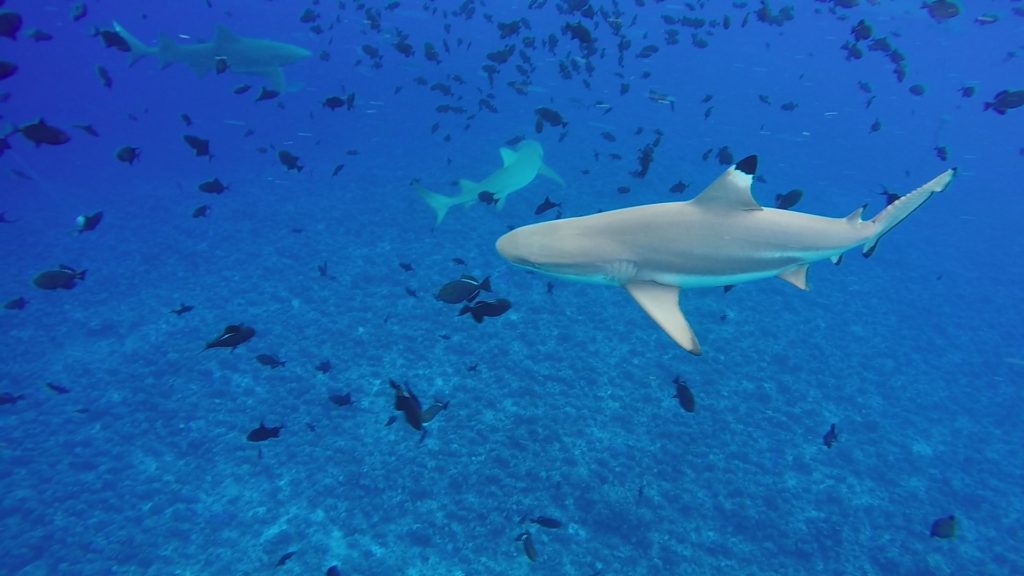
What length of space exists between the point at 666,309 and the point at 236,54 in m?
17.1

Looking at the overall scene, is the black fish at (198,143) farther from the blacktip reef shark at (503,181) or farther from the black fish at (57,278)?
the blacktip reef shark at (503,181)

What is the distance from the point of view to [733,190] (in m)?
5.09

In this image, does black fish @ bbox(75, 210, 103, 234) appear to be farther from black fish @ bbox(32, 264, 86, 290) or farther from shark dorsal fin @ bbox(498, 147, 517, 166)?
shark dorsal fin @ bbox(498, 147, 517, 166)

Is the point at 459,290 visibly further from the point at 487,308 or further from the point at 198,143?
the point at 198,143

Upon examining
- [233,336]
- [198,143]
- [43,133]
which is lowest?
[233,336]

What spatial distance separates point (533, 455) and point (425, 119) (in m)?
43.5

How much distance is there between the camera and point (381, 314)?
44.4 ft

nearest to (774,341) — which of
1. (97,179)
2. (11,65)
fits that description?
(11,65)

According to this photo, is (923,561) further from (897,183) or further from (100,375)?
(897,183)

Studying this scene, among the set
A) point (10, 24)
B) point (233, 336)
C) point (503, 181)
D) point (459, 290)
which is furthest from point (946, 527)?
point (10, 24)

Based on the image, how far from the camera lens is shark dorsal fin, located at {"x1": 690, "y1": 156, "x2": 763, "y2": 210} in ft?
16.1

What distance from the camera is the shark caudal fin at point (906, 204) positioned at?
5570 mm

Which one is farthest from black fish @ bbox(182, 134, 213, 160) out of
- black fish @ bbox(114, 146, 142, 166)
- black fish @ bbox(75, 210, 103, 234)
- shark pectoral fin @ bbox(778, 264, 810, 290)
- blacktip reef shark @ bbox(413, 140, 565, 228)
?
shark pectoral fin @ bbox(778, 264, 810, 290)

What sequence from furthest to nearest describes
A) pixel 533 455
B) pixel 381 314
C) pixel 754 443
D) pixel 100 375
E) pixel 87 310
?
1. pixel 87 310
2. pixel 381 314
3. pixel 100 375
4. pixel 754 443
5. pixel 533 455
